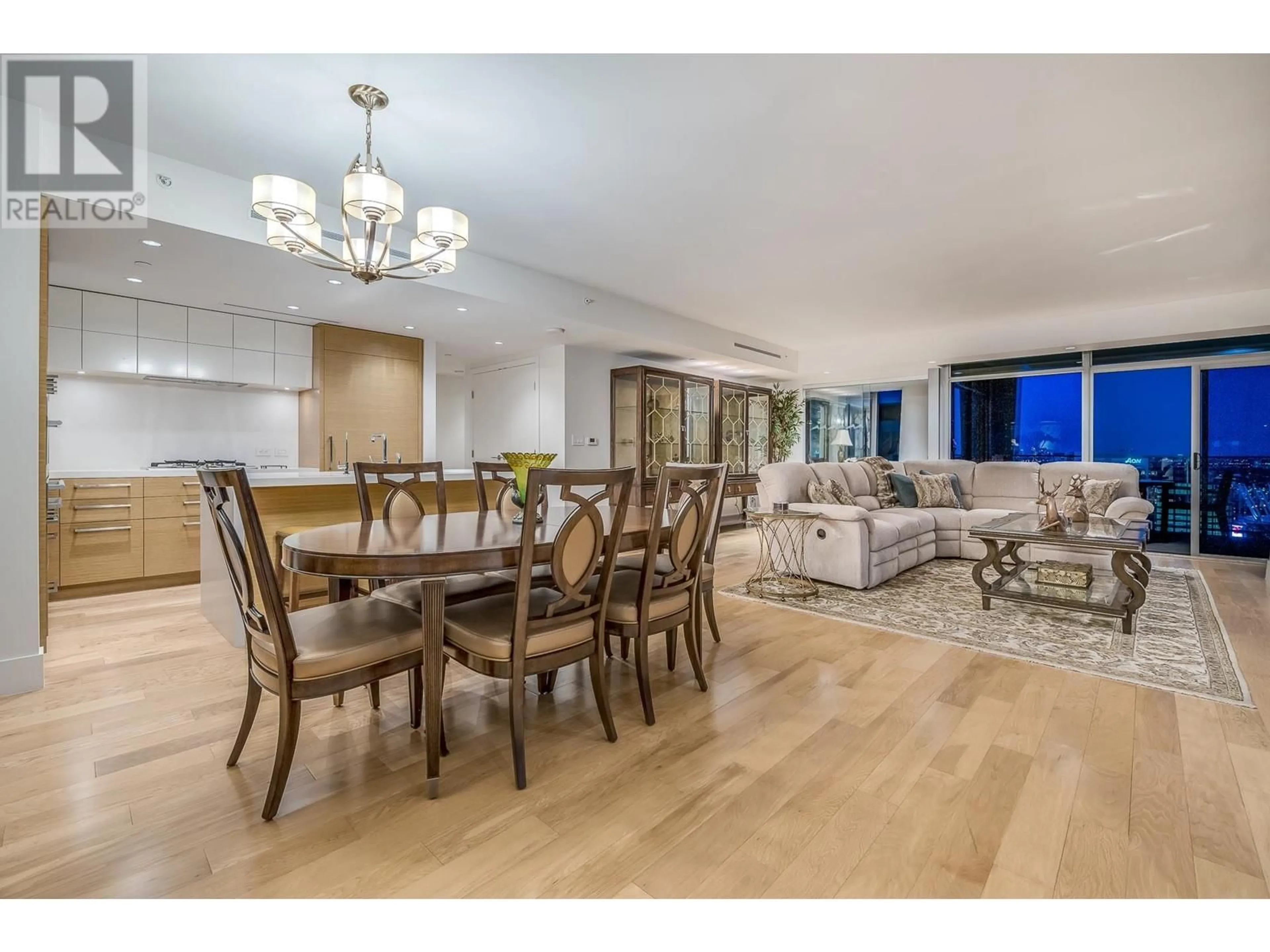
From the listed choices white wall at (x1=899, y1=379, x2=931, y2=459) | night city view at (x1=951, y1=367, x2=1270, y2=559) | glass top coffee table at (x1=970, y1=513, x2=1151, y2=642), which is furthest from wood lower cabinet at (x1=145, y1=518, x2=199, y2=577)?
night city view at (x1=951, y1=367, x2=1270, y2=559)

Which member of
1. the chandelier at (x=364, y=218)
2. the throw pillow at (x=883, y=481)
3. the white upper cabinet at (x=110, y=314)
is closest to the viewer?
the chandelier at (x=364, y=218)

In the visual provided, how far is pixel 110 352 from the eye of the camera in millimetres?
4160

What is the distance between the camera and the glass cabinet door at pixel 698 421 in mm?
6895

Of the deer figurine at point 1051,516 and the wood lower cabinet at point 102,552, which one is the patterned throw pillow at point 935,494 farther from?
the wood lower cabinet at point 102,552

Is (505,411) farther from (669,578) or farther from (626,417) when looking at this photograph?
(669,578)

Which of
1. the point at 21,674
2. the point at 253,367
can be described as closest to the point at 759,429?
the point at 253,367

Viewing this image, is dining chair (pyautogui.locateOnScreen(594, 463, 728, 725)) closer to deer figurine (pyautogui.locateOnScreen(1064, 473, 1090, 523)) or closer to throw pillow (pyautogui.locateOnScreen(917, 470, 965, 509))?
deer figurine (pyautogui.locateOnScreen(1064, 473, 1090, 523))

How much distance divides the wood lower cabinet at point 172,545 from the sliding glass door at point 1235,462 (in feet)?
30.1

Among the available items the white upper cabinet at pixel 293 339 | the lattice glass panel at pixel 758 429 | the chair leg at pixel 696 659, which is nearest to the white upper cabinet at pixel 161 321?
the white upper cabinet at pixel 293 339

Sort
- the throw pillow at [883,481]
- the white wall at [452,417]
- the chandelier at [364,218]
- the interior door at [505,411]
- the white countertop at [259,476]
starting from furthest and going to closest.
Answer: the white wall at [452,417] < the interior door at [505,411] < the throw pillow at [883,481] < the white countertop at [259,476] < the chandelier at [364,218]

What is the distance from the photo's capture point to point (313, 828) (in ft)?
4.90

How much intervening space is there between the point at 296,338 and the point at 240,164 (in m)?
2.39

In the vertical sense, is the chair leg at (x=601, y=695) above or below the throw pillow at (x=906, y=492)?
below

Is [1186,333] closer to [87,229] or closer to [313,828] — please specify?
[313,828]
